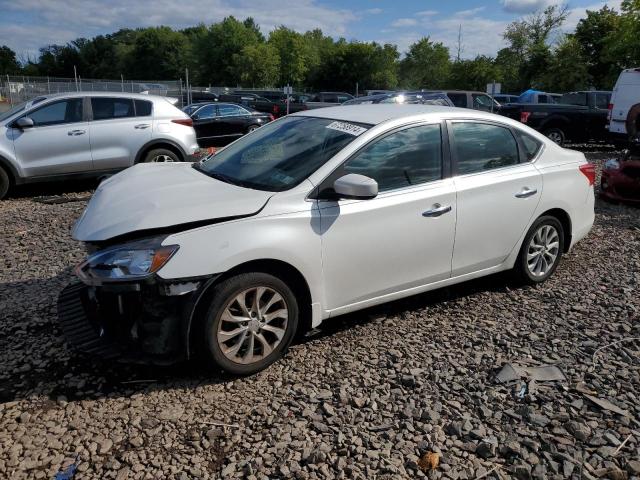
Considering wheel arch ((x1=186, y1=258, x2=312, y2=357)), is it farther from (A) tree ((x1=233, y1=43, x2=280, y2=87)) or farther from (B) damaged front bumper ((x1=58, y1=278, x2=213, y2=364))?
(A) tree ((x1=233, y1=43, x2=280, y2=87))

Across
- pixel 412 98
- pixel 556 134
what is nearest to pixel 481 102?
pixel 556 134

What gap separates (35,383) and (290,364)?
157cm

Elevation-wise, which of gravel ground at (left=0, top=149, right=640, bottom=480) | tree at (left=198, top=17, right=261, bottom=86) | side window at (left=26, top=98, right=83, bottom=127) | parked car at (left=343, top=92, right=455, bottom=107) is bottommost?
gravel ground at (left=0, top=149, right=640, bottom=480)

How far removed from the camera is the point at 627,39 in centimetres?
2675

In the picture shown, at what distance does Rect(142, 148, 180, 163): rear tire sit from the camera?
9.27 m

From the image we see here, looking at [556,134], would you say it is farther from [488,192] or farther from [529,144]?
[488,192]

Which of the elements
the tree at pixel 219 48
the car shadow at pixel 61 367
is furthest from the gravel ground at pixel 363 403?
the tree at pixel 219 48

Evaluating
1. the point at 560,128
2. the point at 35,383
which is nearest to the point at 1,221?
the point at 35,383

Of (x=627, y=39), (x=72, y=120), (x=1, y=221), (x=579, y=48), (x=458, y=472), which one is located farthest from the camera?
(x=579, y=48)

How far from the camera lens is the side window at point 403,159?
373 centimetres

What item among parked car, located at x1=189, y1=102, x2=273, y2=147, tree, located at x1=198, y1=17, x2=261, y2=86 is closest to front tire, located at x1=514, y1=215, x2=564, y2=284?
parked car, located at x1=189, y1=102, x2=273, y2=147

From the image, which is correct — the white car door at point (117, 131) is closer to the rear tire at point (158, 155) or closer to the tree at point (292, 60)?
the rear tire at point (158, 155)

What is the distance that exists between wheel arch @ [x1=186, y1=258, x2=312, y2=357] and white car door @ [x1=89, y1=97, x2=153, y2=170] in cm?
654

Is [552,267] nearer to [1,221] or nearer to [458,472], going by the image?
[458,472]
